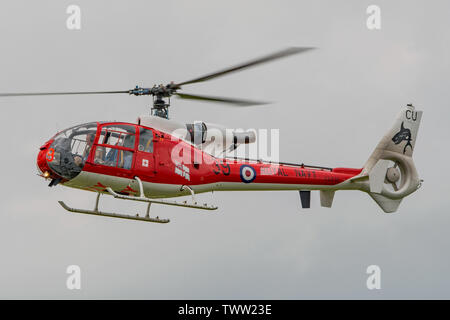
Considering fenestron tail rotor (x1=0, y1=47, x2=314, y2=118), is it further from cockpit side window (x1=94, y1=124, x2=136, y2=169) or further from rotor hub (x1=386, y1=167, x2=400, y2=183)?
rotor hub (x1=386, y1=167, x2=400, y2=183)

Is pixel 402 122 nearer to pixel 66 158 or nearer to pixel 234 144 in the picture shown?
pixel 234 144

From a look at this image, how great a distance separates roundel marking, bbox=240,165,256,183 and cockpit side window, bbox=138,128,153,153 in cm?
309

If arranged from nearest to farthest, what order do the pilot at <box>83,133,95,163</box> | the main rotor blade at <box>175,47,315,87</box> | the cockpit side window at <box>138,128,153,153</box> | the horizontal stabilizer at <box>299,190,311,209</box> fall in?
the main rotor blade at <box>175,47,315,87</box>
the pilot at <box>83,133,95,163</box>
the cockpit side window at <box>138,128,153,153</box>
the horizontal stabilizer at <box>299,190,311,209</box>

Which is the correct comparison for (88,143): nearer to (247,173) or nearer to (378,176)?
(247,173)

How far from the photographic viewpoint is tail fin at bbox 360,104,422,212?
85.3 feet

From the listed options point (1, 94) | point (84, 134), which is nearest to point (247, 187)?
point (84, 134)

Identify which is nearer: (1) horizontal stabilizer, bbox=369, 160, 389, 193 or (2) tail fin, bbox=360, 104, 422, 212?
(1) horizontal stabilizer, bbox=369, 160, 389, 193

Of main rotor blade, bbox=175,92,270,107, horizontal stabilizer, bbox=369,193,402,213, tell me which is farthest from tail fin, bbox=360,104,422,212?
main rotor blade, bbox=175,92,270,107

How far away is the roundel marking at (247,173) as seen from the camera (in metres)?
23.3

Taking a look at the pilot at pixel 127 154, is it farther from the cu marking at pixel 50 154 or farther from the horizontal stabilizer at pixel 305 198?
the horizontal stabilizer at pixel 305 198

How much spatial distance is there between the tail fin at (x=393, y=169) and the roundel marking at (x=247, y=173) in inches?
168

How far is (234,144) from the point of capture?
23500 millimetres

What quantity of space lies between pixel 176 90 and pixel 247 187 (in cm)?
373

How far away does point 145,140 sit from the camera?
2161 centimetres
